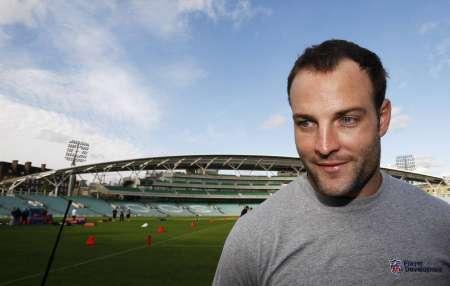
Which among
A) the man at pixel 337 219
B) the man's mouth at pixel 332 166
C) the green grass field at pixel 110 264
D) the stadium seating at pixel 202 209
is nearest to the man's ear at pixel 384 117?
the man at pixel 337 219

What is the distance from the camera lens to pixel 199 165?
92.5 m

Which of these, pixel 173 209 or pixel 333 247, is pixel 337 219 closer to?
pixel 333 247

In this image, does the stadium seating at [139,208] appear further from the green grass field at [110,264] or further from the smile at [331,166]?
the smile at [331,166]

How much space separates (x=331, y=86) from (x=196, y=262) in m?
12.2

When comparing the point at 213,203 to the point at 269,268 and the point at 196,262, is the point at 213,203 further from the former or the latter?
the point at 269,268

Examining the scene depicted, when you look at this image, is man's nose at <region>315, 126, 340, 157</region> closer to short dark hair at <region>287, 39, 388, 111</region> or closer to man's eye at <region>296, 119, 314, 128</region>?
man's eye at <region>296, 119, 314, 128</region>

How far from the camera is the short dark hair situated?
6.28 feet

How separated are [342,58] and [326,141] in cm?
42

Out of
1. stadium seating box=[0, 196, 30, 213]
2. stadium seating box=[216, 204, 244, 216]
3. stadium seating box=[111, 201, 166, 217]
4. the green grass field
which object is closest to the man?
the green grass field

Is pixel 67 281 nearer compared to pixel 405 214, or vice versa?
pixel 405 214

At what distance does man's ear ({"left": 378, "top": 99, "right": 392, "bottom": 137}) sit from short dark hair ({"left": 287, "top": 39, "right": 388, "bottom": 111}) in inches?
2.2

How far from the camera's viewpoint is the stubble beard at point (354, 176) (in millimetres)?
1870

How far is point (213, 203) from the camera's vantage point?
89312 millimetres

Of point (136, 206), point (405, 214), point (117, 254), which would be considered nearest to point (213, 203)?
point (136, 206)
